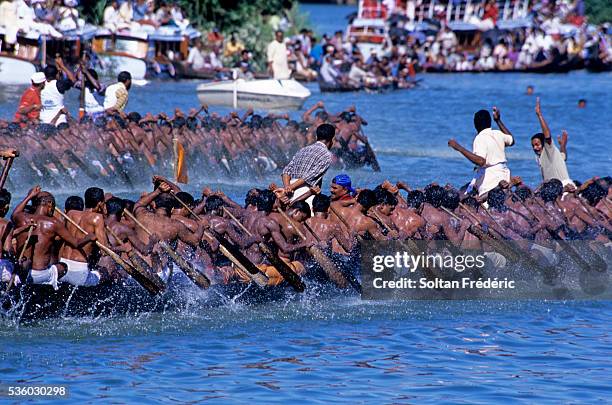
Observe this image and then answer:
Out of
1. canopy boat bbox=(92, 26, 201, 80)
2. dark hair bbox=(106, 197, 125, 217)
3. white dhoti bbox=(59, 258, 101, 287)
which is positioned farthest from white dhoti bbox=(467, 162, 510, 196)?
canopy boat bbox=(92, 26, 201, 80)

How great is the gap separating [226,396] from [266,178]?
529 inches

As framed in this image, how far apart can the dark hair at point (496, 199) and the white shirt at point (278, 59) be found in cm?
1938

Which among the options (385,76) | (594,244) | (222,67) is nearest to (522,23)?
(385,76)

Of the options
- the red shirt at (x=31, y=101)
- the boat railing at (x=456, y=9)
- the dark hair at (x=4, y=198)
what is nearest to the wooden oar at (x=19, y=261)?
the dark hair at (x=4, y=198)

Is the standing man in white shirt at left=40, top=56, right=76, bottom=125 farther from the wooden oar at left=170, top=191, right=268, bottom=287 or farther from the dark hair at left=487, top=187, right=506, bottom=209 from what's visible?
the dark hair at left=487, top=187, right=506, bottom=209

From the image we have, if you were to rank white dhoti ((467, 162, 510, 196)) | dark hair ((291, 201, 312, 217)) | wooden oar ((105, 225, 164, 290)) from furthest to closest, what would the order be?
white dhoti ((467, 162, 510, 196)) < dark hair ((291, 201, 312, 217)) < wooden oar ((105, 225, 164, 290))

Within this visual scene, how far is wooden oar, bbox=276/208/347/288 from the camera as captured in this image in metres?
15.1

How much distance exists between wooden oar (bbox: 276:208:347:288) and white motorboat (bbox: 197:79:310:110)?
64.3ft

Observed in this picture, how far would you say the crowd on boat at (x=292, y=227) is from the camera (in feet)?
45.1

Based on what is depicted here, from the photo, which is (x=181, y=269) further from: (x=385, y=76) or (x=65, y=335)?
(x=385, y=76)

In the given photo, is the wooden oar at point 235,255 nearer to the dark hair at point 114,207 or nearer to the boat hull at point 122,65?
the dark hair at point 114,207

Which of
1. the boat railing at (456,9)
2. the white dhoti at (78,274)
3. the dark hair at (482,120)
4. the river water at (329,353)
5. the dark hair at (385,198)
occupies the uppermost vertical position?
the dark hair at (482,120)

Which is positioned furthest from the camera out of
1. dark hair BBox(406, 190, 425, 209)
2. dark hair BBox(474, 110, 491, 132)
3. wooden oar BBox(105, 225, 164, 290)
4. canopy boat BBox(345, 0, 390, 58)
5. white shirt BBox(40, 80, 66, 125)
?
canopy boat BBox(345, 0, 390, 58)
